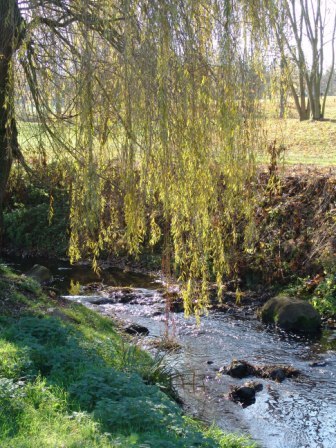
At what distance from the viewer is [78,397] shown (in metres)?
5.02

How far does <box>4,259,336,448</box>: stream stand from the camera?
22.3 feet

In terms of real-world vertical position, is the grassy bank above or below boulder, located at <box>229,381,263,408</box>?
above

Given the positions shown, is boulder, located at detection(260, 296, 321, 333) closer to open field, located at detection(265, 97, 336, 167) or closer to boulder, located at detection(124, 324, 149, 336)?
boulder, located at detection(124, 324, 149, 336)

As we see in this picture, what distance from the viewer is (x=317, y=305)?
38.8 ft

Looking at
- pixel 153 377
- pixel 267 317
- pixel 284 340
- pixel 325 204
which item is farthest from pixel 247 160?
pixel 325 204

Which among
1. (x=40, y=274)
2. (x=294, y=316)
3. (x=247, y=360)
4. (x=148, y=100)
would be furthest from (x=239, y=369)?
(x=40, y=274)

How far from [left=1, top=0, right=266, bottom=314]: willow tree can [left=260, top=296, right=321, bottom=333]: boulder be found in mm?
4368

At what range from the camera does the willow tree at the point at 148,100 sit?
17.9 ft

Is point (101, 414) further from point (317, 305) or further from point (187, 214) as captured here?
point (317, 305)

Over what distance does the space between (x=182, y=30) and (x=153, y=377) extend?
11.8ft

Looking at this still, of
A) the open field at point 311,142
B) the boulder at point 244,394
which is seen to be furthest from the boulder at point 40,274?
the boulder at point 244,394

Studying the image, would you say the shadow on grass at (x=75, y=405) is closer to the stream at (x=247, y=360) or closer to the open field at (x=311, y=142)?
the stream at (x=247, y=360)

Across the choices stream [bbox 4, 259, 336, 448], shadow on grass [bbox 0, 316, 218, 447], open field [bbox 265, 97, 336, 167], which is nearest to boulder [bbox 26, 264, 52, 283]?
stream [bbox 4, 259, 336, 448]

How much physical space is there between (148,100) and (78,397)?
2.41 meters
